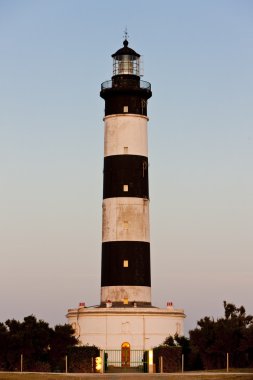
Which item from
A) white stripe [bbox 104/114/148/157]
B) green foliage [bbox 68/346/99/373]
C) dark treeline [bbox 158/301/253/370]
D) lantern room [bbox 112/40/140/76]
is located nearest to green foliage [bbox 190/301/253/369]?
dark treeline [bbox 158/301/253/370]

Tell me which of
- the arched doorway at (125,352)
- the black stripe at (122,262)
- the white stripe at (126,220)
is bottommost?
the arched doorway at (125,352)

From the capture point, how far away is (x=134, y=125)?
53.5 m

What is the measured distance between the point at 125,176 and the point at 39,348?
10393 millimetres

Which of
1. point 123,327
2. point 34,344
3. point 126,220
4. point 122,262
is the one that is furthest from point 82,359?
point 126,220

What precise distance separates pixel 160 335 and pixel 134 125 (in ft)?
37.4

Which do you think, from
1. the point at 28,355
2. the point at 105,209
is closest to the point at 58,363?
the point at 28,355

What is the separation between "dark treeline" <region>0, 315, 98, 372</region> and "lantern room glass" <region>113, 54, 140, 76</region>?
1475 centimetres

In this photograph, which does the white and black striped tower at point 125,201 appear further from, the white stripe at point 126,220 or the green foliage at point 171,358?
the green foliage at point 171,358

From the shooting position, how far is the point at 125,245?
2060 inches

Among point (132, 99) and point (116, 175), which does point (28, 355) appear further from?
point (132, 99)

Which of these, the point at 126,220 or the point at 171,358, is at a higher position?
the point at 126,220

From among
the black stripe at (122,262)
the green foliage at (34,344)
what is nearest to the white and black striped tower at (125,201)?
the black stripe at (122,262)

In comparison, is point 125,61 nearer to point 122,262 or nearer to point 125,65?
point 125,65

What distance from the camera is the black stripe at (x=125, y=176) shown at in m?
52.8
